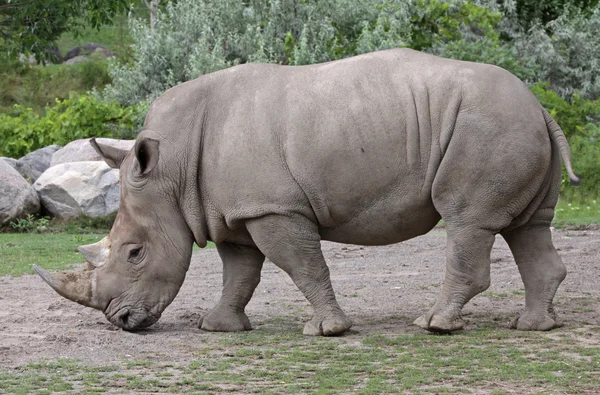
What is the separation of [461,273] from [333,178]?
1.10 meters

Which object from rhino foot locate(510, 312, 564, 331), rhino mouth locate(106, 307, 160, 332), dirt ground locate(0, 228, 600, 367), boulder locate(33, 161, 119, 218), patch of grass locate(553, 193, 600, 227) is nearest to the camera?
dirt ground locate(0, 228, 600, 367)

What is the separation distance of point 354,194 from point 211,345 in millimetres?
A: 1423

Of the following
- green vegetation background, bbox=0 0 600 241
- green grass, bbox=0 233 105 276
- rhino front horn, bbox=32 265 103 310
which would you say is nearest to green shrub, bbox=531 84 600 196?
green vegetation background, bbox=0 0 600 241

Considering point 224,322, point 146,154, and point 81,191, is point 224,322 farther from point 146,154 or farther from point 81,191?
point 81,191

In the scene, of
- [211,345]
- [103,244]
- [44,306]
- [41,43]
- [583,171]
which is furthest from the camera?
[583,171]

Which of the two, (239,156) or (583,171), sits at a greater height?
(239,156)

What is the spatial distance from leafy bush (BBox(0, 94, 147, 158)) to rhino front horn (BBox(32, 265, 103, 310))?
1076 cm

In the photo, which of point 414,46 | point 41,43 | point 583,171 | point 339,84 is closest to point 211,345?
point 339,84

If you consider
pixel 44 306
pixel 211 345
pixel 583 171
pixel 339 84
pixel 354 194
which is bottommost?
pixel 583 171

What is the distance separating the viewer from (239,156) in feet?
24.2

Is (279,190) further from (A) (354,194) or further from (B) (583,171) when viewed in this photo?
(B) (583,171)

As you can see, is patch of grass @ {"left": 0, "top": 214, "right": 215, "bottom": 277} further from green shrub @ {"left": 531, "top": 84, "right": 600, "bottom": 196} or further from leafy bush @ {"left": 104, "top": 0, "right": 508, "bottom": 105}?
green shrub @ {"left": 531, "top": 84, "right": 600, "bottom": 196}

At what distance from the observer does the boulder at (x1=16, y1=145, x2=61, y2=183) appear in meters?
16.8

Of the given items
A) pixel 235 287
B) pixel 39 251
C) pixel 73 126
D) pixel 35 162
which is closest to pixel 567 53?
pixel 73 126
